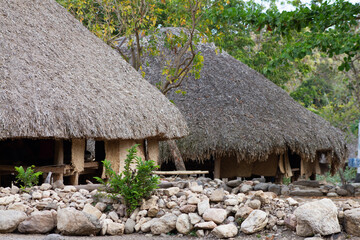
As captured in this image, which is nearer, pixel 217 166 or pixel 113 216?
pixel 113 216

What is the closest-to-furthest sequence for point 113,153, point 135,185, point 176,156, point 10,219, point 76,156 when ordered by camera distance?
point 10,219 → point 135,185 → point 76,156 → point 113,153 → point 176,156

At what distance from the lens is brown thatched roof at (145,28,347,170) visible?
1125 cm

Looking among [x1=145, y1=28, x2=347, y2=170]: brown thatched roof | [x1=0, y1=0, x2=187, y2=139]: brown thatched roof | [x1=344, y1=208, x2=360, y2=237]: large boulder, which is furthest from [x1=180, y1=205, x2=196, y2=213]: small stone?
[x1=145, y1=28, x2=347, y2=170]: brown thatched roof

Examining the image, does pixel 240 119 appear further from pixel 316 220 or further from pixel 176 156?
pixel 316 220

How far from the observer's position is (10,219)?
17.2ft

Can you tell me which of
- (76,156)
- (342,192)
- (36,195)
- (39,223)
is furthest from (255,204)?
(76,156)

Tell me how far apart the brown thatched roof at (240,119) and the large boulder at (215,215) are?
5744 mm

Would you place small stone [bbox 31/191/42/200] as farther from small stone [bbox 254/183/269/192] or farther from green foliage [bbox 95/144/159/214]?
small stone [bbox 254/183/269/192]

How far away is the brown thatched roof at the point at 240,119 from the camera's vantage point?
1125 cm

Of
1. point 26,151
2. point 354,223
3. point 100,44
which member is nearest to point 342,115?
point 100,44

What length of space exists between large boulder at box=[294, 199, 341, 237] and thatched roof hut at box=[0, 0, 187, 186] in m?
3.79

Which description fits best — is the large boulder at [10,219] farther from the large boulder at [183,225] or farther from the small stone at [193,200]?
the small stone at [193,200]

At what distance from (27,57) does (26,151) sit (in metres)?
2.85

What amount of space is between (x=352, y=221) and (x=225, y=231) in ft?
4.45
